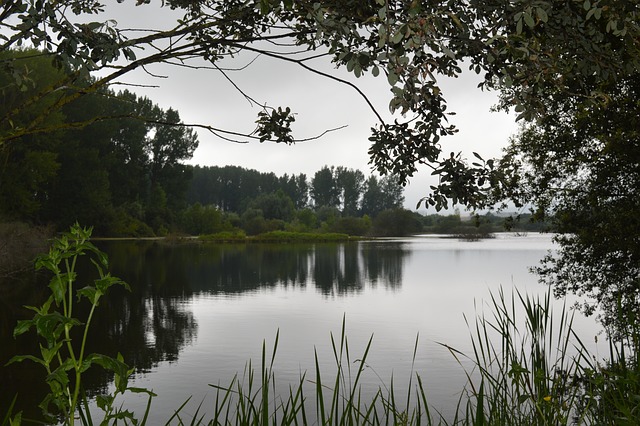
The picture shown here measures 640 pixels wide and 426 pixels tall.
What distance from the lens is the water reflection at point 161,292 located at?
10.1m

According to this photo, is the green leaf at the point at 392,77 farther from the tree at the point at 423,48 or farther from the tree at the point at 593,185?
the tree at the point at 593,185

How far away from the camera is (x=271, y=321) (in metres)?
14.4

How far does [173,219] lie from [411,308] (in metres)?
39.5

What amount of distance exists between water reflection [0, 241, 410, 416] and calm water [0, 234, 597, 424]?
4 centimetres

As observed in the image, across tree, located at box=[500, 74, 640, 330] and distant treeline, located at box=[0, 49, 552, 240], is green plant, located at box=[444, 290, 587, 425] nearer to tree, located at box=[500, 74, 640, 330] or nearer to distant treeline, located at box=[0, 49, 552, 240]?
tree, located at box=[500, 74, 640, 330]

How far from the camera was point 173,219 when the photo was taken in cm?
5306

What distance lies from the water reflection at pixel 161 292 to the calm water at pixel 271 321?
0.14 feet

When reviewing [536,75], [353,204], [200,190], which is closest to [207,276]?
[536,75]

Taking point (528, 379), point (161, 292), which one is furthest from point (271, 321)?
point (528, 379)

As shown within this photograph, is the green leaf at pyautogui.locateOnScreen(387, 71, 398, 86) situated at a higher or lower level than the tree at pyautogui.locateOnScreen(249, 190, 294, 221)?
lower

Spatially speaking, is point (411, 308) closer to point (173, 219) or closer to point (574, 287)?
point (574, 287)

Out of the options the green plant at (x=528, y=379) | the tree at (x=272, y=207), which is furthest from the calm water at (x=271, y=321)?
the tree at (x=272, y=207)

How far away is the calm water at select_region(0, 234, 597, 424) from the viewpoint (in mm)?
9492

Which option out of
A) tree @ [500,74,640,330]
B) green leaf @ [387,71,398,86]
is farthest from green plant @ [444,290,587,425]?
tree @ [500,74,640,330]
